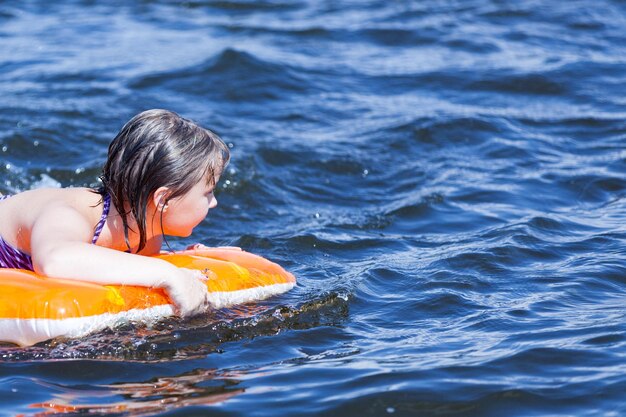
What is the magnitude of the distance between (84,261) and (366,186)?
393cm

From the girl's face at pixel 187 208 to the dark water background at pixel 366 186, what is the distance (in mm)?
481

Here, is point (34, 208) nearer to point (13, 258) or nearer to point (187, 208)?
point (13, 258)

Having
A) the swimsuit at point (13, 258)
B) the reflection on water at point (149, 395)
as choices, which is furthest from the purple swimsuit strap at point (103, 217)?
the reflection on water at point (149, 395)

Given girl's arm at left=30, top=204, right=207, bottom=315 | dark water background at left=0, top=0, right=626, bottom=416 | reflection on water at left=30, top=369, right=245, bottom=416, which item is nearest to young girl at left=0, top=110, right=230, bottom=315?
girl's arm at left=30, top=204, right=207, bottom=315

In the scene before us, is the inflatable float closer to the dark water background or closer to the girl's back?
the dark water background

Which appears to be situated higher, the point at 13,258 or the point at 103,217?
the point at 103,217

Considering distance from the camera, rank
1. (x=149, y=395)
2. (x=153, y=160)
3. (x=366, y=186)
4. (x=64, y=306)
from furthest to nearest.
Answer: (x=366, y=186)
(x=153, y=160)
(x=64, y=306)
(x=149, y=395)

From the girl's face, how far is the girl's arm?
11.0 inches

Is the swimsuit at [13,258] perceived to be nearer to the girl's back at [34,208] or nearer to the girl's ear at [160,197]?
the girl's back at [34,208]

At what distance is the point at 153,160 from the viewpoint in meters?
4.94

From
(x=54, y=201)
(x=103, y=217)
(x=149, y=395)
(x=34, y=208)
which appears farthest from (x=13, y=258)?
(x=149, y=395)

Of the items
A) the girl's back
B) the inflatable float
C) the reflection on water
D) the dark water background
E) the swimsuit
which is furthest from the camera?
the swimsuit

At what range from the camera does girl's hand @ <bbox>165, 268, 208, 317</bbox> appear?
16.1 ft

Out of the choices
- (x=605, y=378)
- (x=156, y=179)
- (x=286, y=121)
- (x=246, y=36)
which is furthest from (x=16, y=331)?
(x=246, y=36)
